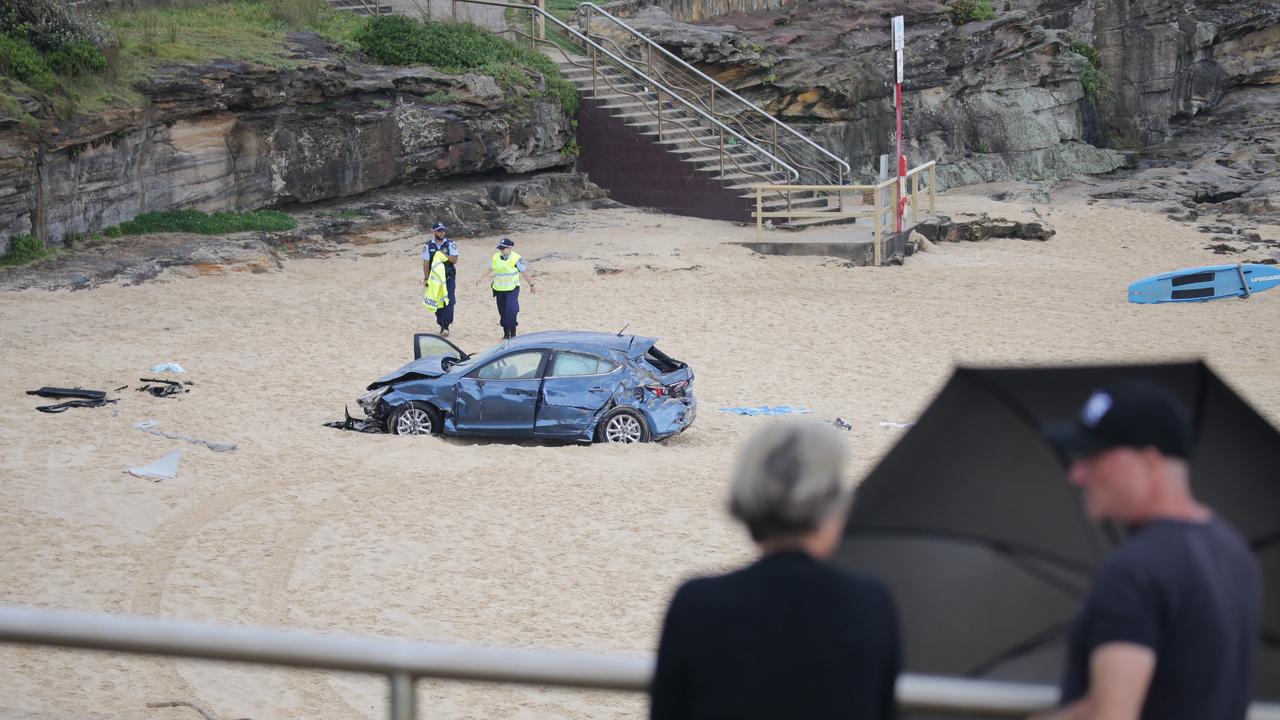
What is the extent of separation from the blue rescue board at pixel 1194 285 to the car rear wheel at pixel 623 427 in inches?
485

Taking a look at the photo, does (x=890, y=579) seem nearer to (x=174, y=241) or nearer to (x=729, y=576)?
(x=729, y=576)

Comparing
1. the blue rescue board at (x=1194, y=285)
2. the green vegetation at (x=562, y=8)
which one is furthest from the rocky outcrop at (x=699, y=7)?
the blue rescue board at (x=1194, y=285)

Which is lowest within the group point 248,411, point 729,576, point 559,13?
point 248,411

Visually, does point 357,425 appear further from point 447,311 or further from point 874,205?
point 874,205

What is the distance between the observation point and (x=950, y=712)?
106 inches

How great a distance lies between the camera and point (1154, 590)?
97.3 inches

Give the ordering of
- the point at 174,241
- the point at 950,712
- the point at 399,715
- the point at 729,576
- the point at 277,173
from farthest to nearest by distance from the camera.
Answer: the point at 277,173 < the point at 174,241 < the point at 399,715 < the point at 950,712 < the point at 729,576

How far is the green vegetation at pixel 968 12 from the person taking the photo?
3819 centimetres

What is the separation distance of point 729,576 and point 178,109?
24006 mm

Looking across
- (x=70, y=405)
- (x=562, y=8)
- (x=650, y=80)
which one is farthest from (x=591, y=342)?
(x=562, y=8)

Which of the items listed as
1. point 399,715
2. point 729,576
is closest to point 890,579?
point 729,576

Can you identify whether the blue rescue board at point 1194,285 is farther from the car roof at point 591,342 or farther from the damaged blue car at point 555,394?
A: the car roof at point 591,342

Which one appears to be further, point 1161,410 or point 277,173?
point 277,173

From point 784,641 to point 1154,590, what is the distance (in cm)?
69
